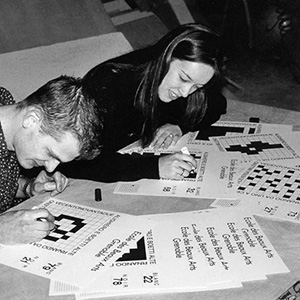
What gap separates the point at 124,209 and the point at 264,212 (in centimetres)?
35

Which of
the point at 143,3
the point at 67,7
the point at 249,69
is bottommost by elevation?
the point at 249,69

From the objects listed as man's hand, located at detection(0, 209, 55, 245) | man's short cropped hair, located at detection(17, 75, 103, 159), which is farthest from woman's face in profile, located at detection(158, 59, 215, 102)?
man's hand, located at detection(0, 209, 55, 245)

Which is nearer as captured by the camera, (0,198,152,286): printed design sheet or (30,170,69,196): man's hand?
(0,198,152,286): printed design sheet

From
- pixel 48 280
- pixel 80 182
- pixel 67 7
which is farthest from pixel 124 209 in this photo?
pixel 67 7

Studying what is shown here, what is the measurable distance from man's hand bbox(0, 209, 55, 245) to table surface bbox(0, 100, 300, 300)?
10 cm

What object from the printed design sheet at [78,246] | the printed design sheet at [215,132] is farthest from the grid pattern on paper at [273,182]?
the printed design sheet at [78,246]

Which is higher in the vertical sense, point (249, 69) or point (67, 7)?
point (67, 7)

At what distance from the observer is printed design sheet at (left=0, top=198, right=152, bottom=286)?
1.25 metres

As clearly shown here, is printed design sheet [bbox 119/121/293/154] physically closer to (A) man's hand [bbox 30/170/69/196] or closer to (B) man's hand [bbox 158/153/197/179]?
(B) man's hand [bbox 158/153/197/179]

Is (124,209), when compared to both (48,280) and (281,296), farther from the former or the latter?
(281,296)

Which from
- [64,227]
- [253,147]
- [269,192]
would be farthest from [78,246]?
[253,147]

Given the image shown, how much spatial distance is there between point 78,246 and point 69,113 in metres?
0.30

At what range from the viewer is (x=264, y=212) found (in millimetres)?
1479

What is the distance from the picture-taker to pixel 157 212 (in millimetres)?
1498
